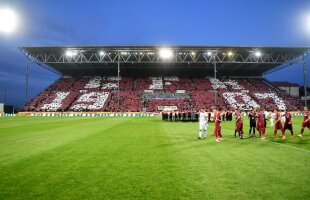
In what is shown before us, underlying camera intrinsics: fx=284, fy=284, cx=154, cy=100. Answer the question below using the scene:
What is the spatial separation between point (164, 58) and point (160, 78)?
13.9 meters

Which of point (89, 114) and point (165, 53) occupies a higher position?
point (165, 53)

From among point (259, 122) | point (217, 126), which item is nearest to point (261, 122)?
point (259, 122)

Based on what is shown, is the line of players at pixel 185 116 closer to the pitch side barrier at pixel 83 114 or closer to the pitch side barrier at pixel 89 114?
the pitch side barrier at pixel 89 114

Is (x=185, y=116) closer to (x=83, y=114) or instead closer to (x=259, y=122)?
(x=259, y=122)

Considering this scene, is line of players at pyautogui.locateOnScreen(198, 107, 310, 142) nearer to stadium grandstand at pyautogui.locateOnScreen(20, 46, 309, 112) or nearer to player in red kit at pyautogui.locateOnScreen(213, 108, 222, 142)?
player in red kit at pyautogui.locateOnScreen(213, 108, 222, 142)

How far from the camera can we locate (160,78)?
7594 centimetres

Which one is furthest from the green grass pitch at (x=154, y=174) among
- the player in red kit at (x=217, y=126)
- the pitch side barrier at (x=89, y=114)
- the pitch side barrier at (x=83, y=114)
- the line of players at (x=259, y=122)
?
the pitch side barrier at (x=83, y=114)

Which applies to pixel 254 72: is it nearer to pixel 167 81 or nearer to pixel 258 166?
pixel 167 81

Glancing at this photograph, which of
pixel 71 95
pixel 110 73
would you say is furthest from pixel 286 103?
pixel 71 95

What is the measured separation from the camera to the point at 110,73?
7650cm

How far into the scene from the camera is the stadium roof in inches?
2315

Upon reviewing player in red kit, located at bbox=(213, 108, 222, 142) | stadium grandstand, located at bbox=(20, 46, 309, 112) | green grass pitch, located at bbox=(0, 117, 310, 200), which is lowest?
green grass pitch, located at bbox=(0, 117, 310, 200)

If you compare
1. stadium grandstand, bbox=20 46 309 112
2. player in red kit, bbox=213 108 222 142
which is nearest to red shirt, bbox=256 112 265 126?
player in red kit, bbox=213 108 222 142

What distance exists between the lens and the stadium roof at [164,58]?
58.8 meters
